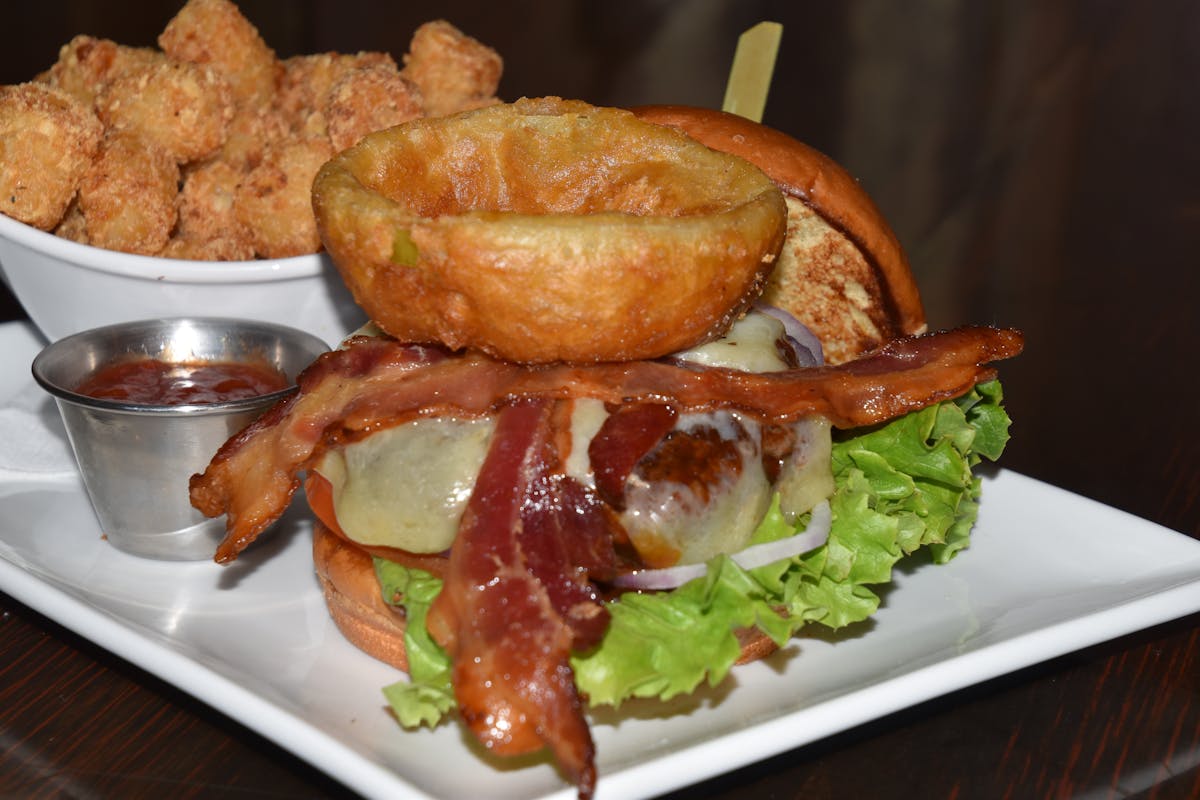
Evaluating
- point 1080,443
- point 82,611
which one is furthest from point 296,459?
point 1080,443

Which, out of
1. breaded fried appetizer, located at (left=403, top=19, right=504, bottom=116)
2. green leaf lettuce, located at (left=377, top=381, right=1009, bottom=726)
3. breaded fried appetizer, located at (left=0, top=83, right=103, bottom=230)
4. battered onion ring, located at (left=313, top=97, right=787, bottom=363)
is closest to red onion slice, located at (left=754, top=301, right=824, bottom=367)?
green leaf lettuce, located at (left=377, top=381, right=1009, bottom=726)

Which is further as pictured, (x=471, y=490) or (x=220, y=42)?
(x=220, y=42)

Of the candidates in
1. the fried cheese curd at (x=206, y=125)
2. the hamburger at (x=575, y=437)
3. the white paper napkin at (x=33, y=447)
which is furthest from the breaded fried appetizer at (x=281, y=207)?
the hamburger at (x=575, y=437)

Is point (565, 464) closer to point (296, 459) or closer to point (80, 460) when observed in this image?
point (296, 459)

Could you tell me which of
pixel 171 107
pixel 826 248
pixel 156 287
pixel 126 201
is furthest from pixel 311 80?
pixel 826 248

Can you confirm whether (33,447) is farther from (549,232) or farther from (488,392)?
(549,232)

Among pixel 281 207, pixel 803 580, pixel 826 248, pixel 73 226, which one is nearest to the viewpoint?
pixel 803 580

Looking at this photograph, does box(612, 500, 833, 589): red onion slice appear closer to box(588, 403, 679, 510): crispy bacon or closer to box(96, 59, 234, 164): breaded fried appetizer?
box(588, 403, 679, 510): crispy bacon

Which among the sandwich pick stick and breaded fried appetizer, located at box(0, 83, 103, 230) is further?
the sandwich pick stick
